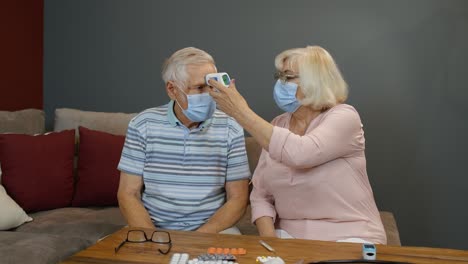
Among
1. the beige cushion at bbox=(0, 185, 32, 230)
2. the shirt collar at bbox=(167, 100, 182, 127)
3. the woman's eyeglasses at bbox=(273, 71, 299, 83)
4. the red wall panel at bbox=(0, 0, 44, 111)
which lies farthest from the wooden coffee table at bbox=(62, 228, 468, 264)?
the red wall panel at bbox=(0, 0, 44, 111)

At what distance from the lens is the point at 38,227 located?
96.0 inches

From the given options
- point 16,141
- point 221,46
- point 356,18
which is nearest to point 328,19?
point 356,18

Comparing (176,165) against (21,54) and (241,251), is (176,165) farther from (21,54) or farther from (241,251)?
(21,54)

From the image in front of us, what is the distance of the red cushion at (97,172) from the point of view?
2.82 m

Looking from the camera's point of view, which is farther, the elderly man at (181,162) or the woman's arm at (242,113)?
the elderly man at (181,162)

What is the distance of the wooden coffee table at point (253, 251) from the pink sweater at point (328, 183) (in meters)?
0.40

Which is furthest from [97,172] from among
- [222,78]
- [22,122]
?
[222,78]

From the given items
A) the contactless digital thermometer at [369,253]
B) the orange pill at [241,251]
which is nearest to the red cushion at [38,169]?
the orange pill at [241,251]

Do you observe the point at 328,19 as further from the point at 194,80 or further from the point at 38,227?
the point at 38,227

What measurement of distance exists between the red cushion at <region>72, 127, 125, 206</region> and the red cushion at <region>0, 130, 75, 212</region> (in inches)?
2.2

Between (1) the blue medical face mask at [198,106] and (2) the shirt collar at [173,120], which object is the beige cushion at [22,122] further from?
(1) the blue medical face mask at [198,106]

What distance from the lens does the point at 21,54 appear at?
3.36 metres

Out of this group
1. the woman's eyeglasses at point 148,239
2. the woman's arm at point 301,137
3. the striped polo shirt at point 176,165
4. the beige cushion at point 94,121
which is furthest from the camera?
the beige cushion at point 94,121

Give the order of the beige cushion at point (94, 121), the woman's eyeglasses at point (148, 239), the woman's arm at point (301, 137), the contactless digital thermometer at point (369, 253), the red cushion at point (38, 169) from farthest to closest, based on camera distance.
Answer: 1. the beige cushion at point (94, 121)
2. the red cushion at point (38, 169)
3. the woman's arm at point (301, 137)
4. the woman's eyeglasses at point (148, 239)
5. the contactless digital thermometer at point (369, 253)
